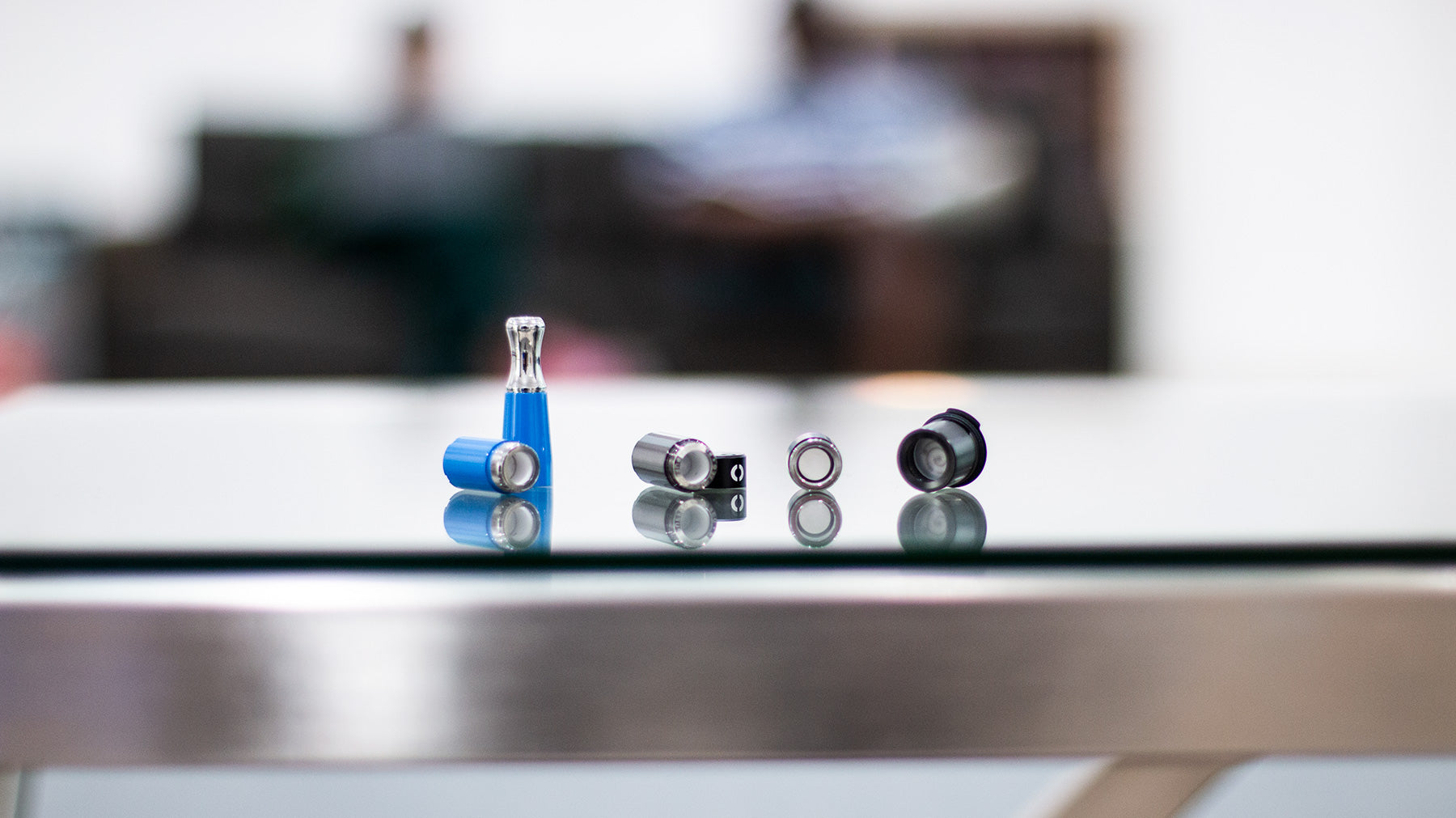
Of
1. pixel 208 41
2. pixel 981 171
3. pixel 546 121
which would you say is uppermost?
pixel 208 41

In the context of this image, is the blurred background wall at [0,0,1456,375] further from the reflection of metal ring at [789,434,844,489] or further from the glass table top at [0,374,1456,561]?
the reflection of metal ring at [789,434,844,489]

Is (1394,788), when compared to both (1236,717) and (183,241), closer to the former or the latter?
(1236,717)

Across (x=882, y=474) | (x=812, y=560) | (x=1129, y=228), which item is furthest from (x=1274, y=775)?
(x=1129, y=228)

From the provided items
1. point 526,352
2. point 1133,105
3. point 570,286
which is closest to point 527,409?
point 526,352

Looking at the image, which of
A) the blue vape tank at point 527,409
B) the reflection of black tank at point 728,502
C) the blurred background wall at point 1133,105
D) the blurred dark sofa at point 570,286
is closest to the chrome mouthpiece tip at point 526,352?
the blue vape tank at point 527,409

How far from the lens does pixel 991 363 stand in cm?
266

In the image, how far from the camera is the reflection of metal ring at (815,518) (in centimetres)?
36

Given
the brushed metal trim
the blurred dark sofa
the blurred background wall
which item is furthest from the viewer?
the blurred background wall

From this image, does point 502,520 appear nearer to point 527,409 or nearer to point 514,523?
point 514,523

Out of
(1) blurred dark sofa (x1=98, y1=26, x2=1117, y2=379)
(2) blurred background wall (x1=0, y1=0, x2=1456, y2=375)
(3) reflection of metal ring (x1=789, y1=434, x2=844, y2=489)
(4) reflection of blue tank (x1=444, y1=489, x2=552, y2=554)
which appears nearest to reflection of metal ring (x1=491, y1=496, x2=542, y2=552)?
(4) reflection of blue tank (x1=444, y1=489, x2=552, y2=554)

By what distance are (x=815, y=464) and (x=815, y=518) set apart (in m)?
0.07

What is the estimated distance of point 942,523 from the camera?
385 mm

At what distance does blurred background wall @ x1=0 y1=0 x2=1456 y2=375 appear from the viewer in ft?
9.93

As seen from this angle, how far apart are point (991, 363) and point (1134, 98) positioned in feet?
4.17
